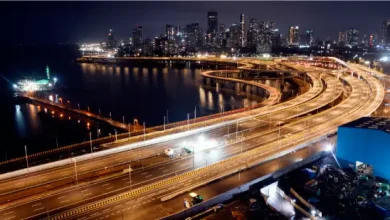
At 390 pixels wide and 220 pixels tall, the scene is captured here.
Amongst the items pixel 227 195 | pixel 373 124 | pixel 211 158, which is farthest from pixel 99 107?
pixel 373 124

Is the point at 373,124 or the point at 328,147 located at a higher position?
the point at 373,124

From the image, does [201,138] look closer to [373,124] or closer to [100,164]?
[100,164]

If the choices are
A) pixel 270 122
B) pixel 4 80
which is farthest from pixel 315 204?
pixel 4 80

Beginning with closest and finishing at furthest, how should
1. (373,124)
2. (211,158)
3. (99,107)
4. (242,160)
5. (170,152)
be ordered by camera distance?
(242,160)
(373,124)
(211,158)
(170,152)
(99,107)

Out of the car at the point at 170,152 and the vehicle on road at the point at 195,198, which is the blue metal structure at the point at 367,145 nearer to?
the vehicle on road at the point at 195,198

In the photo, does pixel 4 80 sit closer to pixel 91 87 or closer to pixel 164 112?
pixel 91 87

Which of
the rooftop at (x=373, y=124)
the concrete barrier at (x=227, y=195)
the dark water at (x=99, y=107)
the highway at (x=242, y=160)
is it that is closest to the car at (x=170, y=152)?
the highway at (x=242, y=160)
